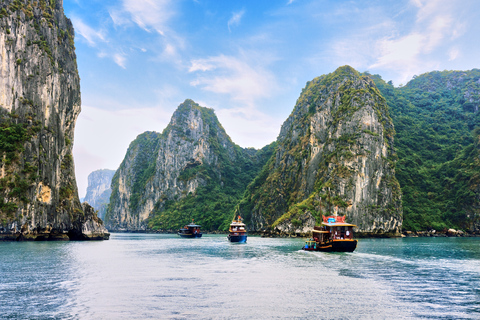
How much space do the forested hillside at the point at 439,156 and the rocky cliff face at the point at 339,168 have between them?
13299 mm

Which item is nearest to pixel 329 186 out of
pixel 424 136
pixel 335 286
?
pixel 424 136

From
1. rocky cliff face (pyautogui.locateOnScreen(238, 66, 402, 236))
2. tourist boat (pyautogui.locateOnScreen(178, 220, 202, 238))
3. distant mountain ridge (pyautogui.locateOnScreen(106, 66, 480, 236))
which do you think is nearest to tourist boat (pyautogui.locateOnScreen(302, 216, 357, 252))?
rocky cliff face (pyautogui.locateOnScreen(238, 66, 402, 236))

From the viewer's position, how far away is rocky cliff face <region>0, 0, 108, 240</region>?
2997 inches

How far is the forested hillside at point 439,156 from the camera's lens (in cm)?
12019

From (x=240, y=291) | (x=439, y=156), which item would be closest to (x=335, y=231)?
(x=240, y=291)

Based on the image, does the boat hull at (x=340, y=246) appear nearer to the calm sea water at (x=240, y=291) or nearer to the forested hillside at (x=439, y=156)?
the calm sea water at (x=240, y=291)

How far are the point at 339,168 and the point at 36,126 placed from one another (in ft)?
304

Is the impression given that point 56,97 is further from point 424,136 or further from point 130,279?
point 424,136

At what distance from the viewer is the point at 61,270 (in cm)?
3650

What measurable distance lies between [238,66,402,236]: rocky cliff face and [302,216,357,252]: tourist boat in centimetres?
4043

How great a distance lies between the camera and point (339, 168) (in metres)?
124

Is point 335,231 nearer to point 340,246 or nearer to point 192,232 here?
point 340,246

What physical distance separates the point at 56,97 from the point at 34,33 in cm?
1658

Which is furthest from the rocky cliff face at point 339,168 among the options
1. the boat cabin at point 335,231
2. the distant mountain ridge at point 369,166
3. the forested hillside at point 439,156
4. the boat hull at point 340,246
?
the boat hull at point 340,246
